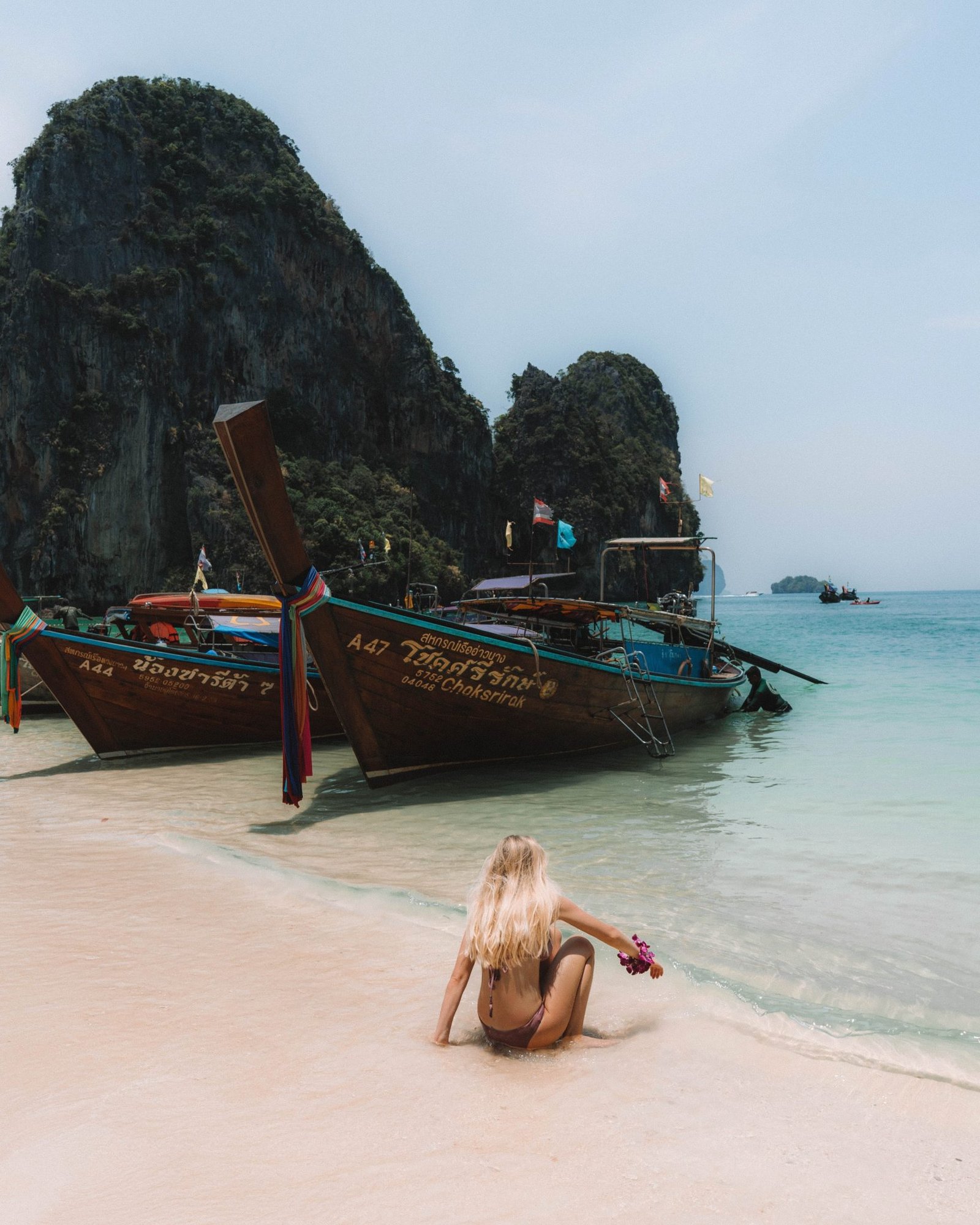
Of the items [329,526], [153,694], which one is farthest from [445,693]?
[329,526]

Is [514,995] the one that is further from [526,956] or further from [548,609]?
[548,609]

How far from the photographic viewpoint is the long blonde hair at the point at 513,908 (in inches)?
116

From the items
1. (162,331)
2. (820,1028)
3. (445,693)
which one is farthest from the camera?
(162,331)

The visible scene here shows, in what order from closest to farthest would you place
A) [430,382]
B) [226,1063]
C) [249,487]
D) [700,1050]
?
[226,1063] < [700,1050] < [249,487] < [430,382]

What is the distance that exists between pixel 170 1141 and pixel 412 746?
6054mm

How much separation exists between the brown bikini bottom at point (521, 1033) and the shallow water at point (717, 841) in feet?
3.50

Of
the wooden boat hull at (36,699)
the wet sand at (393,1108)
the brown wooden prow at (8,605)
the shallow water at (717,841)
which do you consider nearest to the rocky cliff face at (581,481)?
the wooden boat hull at (36,699)

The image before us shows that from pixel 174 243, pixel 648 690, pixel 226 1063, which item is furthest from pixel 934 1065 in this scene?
pixel 174 243

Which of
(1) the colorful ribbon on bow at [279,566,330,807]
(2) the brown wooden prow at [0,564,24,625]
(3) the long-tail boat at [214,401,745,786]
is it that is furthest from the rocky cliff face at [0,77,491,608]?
(1) the colorful ribbon on bow at [279,566,330,807]

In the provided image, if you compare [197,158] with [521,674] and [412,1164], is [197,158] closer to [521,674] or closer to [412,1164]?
[521,674]

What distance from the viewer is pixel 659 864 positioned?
6.24 meters

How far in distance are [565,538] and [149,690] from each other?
6465mm

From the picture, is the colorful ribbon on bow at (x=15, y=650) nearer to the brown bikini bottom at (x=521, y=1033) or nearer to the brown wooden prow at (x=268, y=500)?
the brown wooden prow at (x=268, y=500)

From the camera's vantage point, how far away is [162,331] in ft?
169
